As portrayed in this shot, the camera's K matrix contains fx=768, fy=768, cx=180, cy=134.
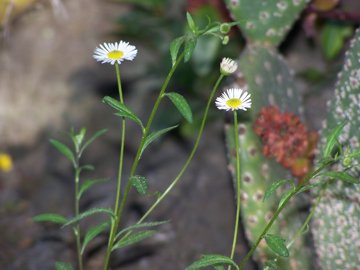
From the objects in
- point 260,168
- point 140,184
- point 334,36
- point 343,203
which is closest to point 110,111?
point 334,36

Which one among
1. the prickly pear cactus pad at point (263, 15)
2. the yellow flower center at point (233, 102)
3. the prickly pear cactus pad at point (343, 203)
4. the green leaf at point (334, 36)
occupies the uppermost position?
the prickly pear cactus pad at point (263, 15)

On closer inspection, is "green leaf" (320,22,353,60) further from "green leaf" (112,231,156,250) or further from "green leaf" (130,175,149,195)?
"green leaf" (130,175,149,195)

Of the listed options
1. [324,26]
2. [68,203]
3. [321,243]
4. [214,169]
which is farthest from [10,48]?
[321,243]

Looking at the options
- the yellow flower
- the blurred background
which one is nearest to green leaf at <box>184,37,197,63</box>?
the blurred background

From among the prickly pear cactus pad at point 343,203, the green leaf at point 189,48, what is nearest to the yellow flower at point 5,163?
the prickly pear cactus pad at point 343,203

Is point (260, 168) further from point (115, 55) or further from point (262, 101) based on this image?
point (115, 55)

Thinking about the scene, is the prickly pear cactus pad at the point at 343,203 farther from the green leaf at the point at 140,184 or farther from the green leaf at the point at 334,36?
the green leaf at the point at 334,36
